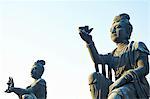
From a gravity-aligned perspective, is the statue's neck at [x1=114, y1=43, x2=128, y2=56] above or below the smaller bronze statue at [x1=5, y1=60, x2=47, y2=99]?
above

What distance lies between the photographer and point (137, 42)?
9133mm

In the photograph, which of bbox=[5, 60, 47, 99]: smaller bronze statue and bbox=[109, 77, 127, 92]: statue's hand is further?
bbox=[5, 60, 47, 99]: smaller bronze statue

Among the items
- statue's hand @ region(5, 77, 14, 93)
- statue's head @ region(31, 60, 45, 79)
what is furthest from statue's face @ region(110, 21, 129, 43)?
statue's hand @ region(5, 77, 14, 93)

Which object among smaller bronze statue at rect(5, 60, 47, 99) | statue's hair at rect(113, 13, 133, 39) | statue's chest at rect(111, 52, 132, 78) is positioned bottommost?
smaller bronze statue at rect(5, 60, 47, 99)

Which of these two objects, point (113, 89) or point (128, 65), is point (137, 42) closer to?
point (128, 65)

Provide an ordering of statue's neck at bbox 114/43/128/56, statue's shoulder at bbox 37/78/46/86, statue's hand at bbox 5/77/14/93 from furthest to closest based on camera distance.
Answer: statue's shoulder at bbox 37/78/46/86
statue's hand at bbox 5/77/14/93
statue's neck at bbox 114/43/128/56

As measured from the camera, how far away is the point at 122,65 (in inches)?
359

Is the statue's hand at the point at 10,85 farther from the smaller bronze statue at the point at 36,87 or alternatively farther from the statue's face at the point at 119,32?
the statue's face at the point at 119,32

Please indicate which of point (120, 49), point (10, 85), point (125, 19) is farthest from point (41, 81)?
point (125, 19)

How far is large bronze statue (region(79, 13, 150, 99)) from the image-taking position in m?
8.60

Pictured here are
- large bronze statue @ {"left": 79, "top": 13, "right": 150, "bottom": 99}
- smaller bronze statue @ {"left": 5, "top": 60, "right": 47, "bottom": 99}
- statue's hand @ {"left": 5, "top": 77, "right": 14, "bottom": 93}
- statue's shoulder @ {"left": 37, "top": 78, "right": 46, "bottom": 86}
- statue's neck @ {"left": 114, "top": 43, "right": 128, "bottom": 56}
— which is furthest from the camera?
statue's shoulder @ {"left": 37, "top": 78, "right": 46, "bottom": 86}

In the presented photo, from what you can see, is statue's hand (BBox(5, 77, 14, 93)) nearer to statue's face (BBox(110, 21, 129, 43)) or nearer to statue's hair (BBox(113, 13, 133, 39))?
statue's face (BBox(110, 21, 129, 43))

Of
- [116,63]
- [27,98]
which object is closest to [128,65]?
[116,63]

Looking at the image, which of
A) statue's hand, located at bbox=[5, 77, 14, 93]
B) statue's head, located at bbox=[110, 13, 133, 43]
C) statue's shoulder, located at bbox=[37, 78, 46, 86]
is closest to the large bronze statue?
statue's head, located at bbox=[110, 13, 133, 43]
